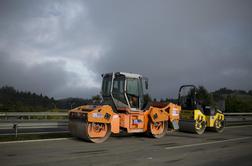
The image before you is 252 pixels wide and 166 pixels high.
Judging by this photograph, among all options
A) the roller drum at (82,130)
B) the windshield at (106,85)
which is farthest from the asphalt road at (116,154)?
the windshield at (106,85)

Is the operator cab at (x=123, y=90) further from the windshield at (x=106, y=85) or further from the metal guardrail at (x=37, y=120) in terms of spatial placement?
the metal guardrail at (x=37, y=120)

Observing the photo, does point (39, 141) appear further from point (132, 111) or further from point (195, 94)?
point (195, 94)

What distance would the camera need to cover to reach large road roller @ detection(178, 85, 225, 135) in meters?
14.6

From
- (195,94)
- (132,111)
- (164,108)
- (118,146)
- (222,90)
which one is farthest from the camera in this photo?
(222,90)

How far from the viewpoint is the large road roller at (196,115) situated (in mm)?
14648

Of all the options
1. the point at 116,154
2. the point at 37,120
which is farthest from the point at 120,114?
the point at 37,120

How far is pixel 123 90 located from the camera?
1171cm

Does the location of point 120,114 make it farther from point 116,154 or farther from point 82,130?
point 116,154

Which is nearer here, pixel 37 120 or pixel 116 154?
pixel 116 154

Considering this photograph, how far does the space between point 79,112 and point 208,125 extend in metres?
8.49

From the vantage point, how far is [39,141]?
10.1m

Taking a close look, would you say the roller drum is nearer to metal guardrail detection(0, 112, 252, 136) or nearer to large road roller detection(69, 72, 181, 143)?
large road roller detection(69, 72, 181, 143)

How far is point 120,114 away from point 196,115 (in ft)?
18.0

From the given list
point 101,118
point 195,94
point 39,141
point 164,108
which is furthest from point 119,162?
point 195,94
